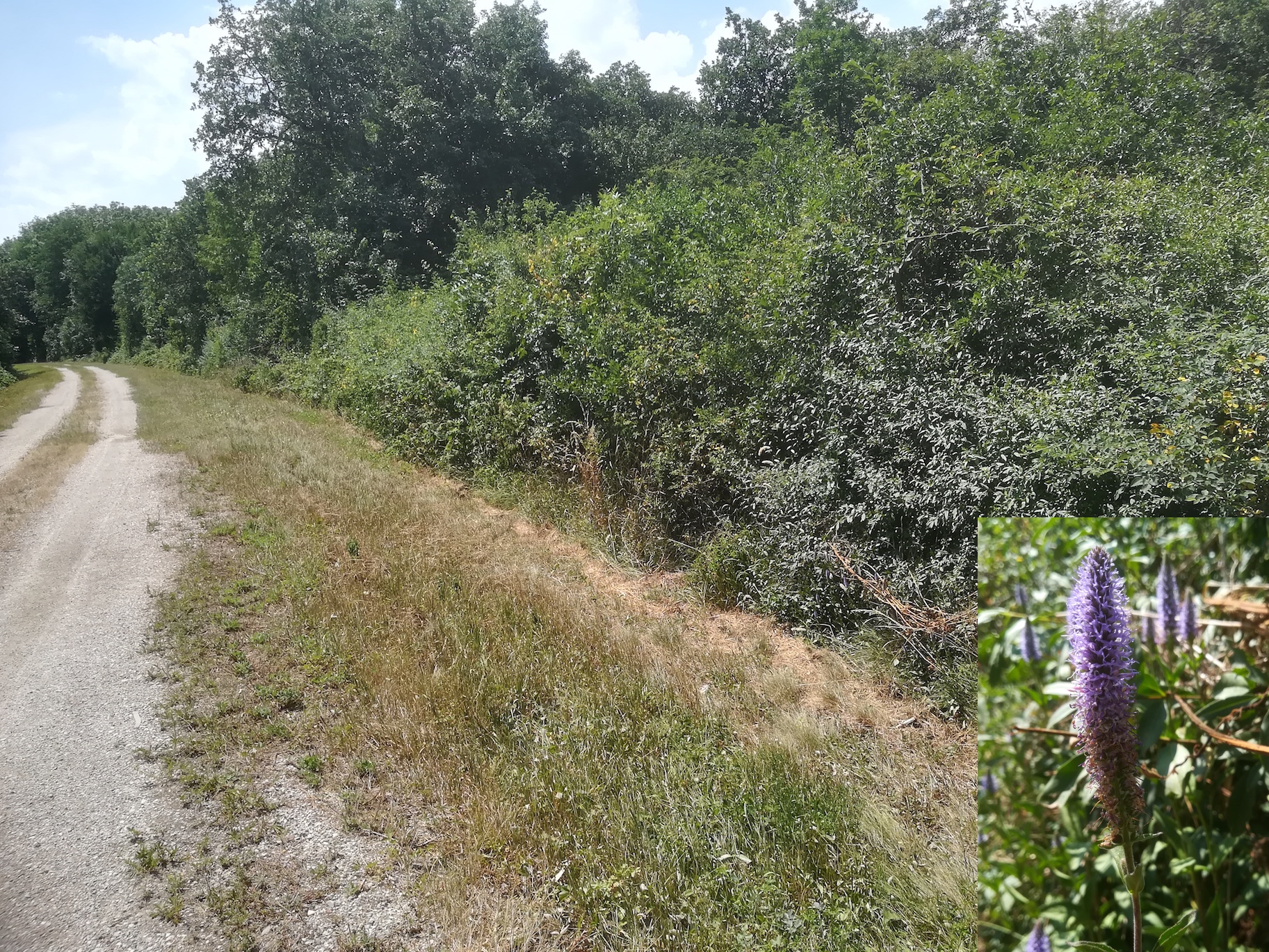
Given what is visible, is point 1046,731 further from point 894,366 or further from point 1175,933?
point 894,366

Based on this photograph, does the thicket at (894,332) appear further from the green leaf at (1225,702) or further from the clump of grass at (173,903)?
the clump of grass at (173,903)

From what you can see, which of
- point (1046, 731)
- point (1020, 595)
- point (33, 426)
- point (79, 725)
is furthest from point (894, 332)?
point (33, 426)

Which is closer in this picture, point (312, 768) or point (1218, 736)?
point (1218, 736)

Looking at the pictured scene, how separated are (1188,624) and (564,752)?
3.43 metres

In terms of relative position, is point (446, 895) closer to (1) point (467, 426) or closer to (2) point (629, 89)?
(1) point (467, 426)

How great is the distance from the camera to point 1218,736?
2.56 ft

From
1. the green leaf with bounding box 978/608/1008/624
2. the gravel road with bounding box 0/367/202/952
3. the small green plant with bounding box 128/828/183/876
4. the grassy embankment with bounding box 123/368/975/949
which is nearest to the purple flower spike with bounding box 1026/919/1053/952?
the green leaf with bounding box 978/608/1008/624

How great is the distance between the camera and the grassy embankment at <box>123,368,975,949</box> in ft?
9.54

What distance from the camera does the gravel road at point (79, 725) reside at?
313 cm

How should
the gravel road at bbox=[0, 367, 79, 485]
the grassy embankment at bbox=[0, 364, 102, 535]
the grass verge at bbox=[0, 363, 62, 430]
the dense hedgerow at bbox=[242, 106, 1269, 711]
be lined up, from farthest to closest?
Result: the grass verge at bbox=[0, 363, 62, 430] → the gravel road at bbox=[0, 367, 79, 485] → the grassy embankment at bbox=[0, 364, 102, 535] → the dense hedgerow at bbox=[242, 106, 1269, 711]

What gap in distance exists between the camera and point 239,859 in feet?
11.0

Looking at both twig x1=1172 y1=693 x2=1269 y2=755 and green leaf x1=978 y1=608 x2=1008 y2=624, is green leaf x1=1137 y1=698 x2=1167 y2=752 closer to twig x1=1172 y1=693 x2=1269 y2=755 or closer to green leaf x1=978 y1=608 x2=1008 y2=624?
twig x1=1172 y1=693 x2=1269 y2=755

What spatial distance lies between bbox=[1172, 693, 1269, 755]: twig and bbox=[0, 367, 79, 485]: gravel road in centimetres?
1496

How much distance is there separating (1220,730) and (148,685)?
580cm
